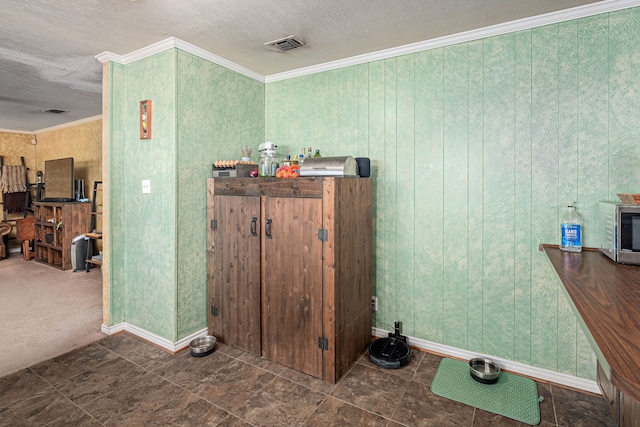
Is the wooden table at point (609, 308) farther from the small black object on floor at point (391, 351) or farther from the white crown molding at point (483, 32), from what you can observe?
the white crown molding at point (483, 32)

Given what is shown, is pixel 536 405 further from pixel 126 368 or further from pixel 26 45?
pixel 26 45

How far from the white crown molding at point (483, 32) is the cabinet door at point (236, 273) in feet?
4.87

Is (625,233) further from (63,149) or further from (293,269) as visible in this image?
(63,149)

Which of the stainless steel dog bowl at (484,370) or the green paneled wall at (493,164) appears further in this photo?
the stainless steel dog bowl at (484,370)

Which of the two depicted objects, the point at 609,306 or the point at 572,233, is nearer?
the point at 609,306

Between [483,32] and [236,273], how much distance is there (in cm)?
268

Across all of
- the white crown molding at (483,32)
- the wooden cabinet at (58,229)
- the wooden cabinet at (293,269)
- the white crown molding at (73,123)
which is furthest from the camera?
the white crown molding at (73,123)

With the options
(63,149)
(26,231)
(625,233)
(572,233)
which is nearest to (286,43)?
(572,233)

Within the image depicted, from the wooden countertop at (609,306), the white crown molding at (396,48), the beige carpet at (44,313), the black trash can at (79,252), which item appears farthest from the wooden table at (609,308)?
the black trash can at (79,252)

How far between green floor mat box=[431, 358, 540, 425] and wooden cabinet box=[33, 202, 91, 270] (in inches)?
232

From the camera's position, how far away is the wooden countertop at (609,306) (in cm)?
79

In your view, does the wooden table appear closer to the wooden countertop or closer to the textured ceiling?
the wooden countertop

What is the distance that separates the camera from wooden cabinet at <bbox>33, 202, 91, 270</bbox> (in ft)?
18.4

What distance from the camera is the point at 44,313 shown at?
12.0 feet
